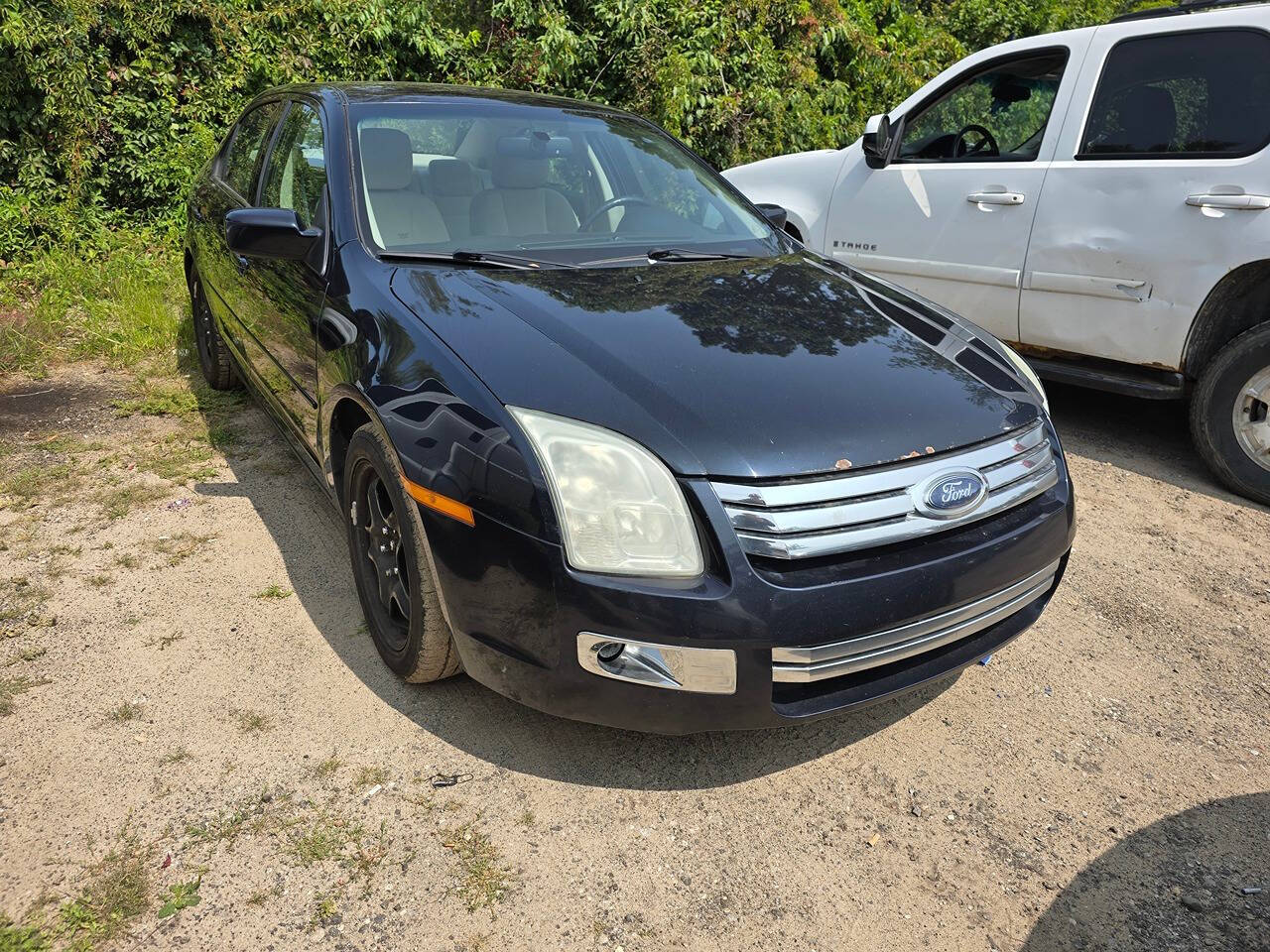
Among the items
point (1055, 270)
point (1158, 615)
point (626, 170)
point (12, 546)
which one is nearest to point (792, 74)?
point (1055, 270)

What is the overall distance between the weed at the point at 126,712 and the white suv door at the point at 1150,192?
3.98 metres

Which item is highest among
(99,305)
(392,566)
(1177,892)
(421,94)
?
(421,94)

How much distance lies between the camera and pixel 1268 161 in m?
3.74

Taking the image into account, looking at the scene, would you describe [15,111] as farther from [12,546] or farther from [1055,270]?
[1055,270]

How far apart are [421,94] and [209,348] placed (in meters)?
2.14

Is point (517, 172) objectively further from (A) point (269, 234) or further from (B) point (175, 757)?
(B) point (175, 757)

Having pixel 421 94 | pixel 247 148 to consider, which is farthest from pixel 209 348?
pixel 421 94

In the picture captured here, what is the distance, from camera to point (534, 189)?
3.35 metres

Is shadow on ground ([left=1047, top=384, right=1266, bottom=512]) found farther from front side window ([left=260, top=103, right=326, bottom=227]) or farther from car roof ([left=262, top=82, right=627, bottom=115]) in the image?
front side window ([left=260, top=103, right=326, bottom=227])

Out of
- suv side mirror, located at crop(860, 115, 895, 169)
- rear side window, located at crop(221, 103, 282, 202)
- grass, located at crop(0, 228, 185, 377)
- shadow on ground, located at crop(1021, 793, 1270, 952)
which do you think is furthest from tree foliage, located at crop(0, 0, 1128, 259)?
shadow on ground, located at crop(1021, 793, 1270, 952)

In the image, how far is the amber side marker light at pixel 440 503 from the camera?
7.16 ft

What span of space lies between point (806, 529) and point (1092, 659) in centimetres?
144

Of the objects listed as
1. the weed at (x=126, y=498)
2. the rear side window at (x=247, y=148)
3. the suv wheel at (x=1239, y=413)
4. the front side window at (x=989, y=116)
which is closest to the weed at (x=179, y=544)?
the weed at (x=126, y=498)

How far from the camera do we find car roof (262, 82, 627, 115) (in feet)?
11.6
